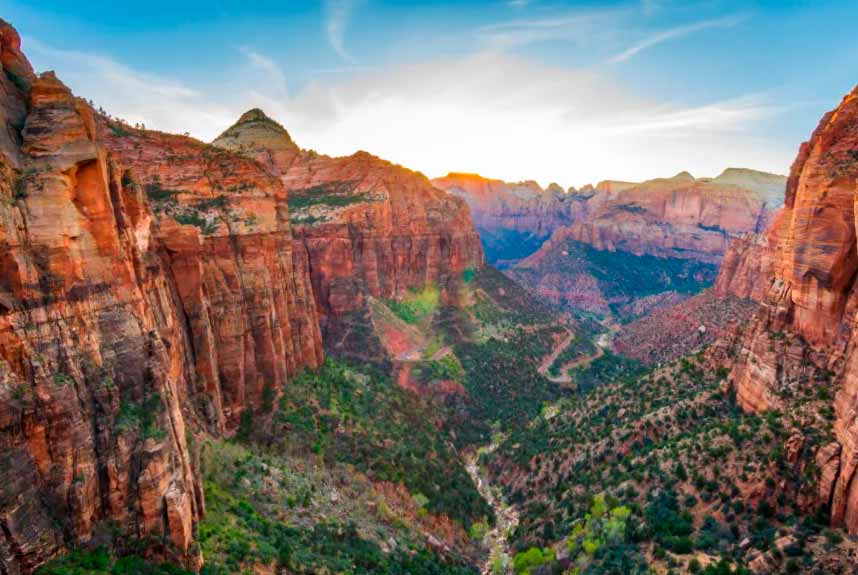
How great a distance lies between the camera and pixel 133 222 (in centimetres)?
3131

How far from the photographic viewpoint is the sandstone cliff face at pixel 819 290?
34562 mm

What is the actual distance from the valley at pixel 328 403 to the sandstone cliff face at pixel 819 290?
7.6 inches

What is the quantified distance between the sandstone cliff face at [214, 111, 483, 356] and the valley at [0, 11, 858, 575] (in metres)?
0.63

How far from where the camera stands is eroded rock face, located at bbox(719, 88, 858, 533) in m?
34.4

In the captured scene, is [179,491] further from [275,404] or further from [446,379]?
[446,379]

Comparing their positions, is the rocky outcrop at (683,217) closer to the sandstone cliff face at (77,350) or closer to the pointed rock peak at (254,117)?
the pointed rock peak at (254,117)

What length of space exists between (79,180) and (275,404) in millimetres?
30764

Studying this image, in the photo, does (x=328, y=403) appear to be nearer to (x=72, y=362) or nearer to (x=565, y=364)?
(x=72, y=362)

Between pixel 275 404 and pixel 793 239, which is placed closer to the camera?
pixel 793 239

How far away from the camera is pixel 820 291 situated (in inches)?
1451

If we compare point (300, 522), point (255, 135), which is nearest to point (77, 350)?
point (300, 522)

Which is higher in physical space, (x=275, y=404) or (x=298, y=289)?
(x=298, y=289)

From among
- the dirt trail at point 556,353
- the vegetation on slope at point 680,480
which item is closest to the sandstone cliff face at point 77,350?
the vegetation on slope at point 680,480

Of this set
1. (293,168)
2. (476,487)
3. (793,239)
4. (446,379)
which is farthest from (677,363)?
(293,168)
